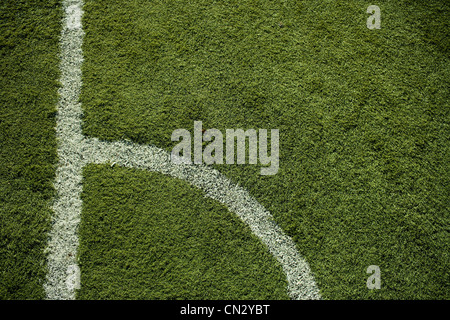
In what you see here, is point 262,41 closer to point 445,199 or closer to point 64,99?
point 64,99

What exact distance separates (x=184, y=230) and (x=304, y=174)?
1.22m

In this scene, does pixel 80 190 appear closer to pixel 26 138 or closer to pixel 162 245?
pixel 26 138

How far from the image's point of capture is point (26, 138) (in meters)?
3.05

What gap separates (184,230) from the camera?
2883 mm

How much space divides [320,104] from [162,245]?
6.56 feet

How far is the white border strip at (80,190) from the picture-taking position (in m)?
2.79

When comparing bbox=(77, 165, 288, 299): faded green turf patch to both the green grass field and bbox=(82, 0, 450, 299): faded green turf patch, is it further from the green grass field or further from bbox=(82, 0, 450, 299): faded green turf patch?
bbox=(82, 0, 450, 299): faded green turf patch

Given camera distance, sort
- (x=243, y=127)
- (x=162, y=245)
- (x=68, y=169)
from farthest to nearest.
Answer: (x=243, y=127)
(x=68, y=169)
(x=162, y=245)

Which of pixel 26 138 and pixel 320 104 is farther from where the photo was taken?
pixel 320 104

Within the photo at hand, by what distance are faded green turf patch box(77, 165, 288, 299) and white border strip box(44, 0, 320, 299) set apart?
67 millimetres

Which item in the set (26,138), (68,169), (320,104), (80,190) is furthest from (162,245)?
(320,104)

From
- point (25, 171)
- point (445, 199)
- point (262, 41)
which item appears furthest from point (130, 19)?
point (445, 199)

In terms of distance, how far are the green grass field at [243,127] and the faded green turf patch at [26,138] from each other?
0.04 ft
